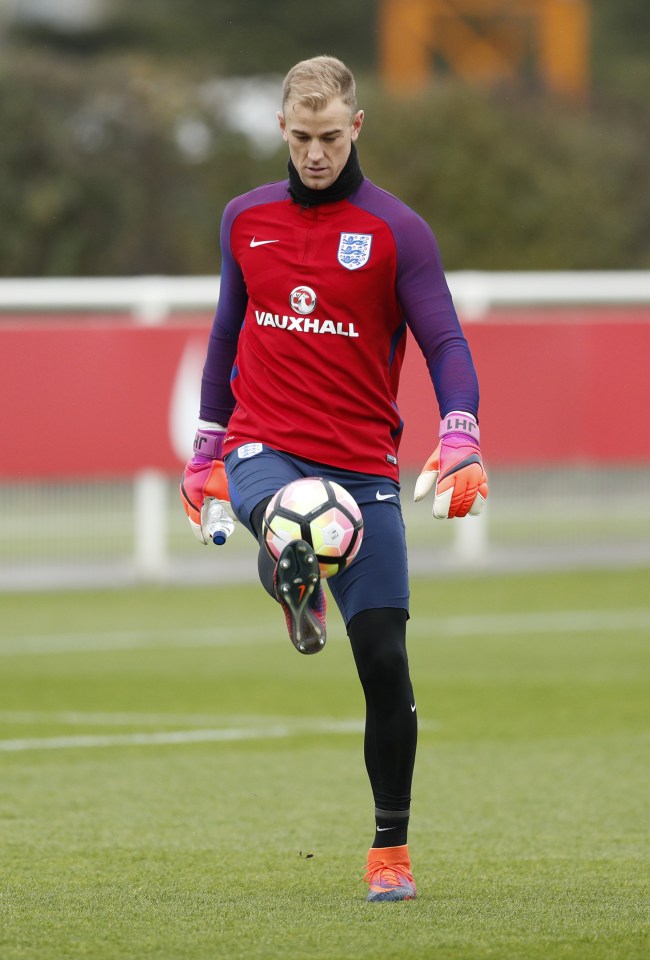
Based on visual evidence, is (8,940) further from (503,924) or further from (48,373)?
(48,373)

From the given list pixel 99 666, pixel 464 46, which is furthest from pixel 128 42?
pixel 99 666

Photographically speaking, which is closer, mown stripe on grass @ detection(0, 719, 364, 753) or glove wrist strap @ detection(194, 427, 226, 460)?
glove wrist strap @ detection(194, 427, 226, 460)

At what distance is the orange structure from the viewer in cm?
4972

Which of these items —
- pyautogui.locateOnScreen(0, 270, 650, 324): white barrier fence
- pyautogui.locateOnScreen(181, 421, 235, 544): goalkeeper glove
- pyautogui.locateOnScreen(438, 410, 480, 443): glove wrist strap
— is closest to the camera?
pyautogui.locateOnScreen(438, 410, 480, 443): glove wrist strap

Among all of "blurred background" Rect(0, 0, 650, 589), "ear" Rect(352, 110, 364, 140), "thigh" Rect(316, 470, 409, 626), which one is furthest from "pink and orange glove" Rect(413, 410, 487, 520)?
"blurred background" Rect(0, 0, 650, 589)

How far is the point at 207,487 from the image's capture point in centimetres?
650

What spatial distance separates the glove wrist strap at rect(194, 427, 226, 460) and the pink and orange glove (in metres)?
0.92

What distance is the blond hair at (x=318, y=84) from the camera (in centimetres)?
579

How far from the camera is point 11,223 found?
27781mm

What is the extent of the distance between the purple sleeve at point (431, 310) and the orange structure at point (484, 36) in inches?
1715

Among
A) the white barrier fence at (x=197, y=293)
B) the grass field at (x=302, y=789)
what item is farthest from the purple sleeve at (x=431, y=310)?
the white barrier fence at (x=197, y=293)

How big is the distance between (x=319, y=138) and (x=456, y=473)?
1.06m

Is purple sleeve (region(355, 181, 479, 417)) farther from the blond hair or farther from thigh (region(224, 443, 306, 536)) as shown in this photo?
thigh (region(224, 443, 306, 536))

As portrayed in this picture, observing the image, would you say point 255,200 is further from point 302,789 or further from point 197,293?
point 197,293
